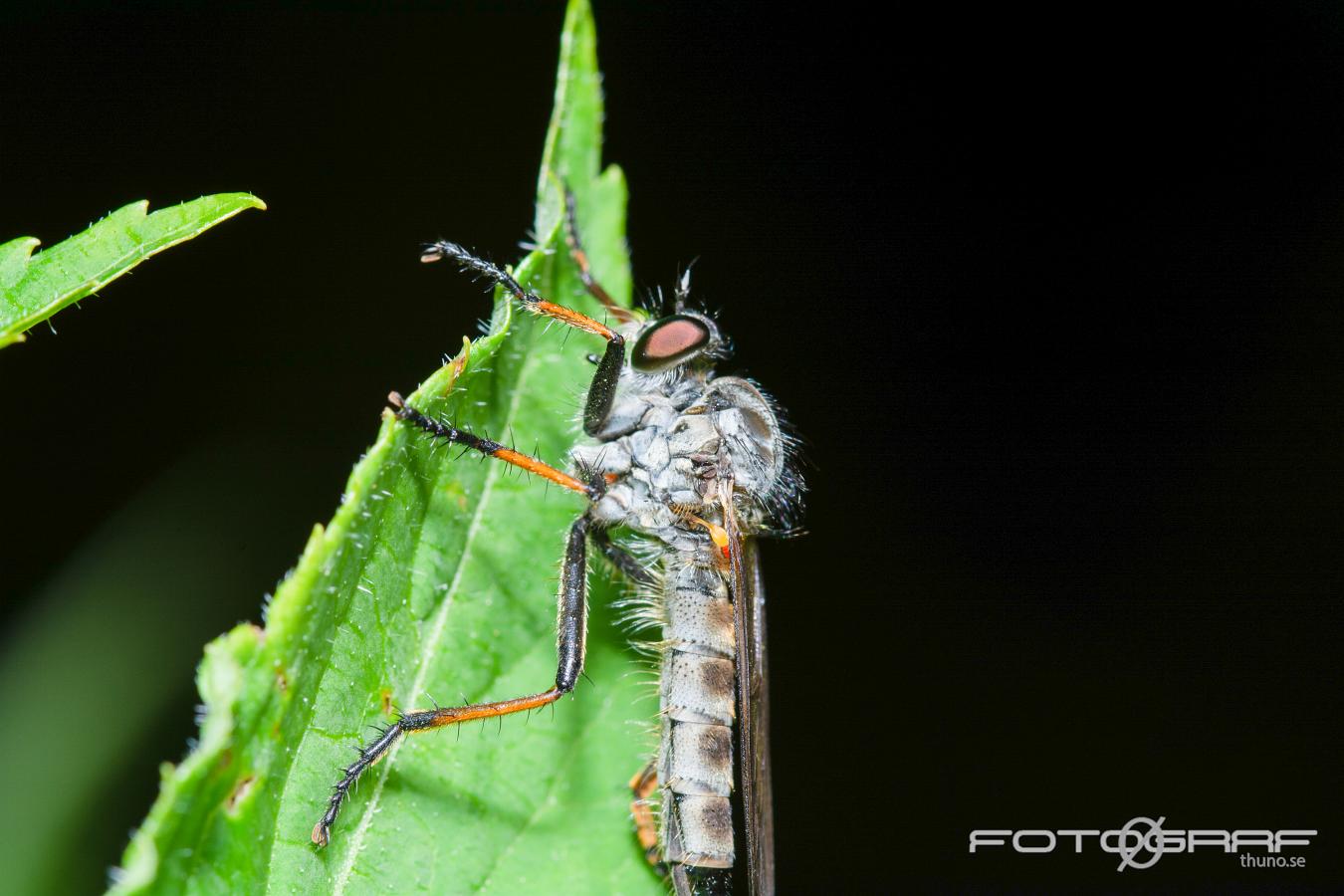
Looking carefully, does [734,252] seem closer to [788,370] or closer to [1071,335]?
[788,370]

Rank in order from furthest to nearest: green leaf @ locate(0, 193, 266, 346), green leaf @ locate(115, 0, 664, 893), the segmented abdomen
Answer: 1. the segmented abdomen
2. green leaf @ locate(115, 0, 664, 893)
3. green leaf @ locate(0, 193, 266, 346)

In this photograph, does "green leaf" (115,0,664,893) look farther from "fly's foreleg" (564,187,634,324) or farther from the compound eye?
the compound eye

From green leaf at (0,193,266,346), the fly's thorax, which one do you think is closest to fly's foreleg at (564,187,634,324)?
the fly's thorax

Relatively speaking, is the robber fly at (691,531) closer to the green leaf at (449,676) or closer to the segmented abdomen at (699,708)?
the segmented abdomen at (699,708)

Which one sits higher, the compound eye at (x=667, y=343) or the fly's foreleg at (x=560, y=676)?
the compound eye at (x=667, y=343)

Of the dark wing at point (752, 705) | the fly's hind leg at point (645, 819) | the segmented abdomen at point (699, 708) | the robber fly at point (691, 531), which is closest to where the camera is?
the fly's hind leg at point (645, 819)

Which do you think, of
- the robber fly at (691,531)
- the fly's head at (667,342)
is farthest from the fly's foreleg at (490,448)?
the fly's head at (667,342)
